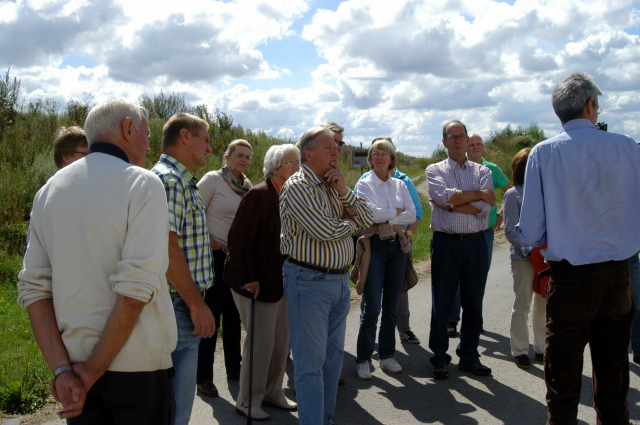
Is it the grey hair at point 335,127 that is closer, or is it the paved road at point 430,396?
the paved road at point 430,396

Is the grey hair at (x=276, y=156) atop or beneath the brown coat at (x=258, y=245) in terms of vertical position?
atop

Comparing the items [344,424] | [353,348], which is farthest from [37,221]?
[353,348]

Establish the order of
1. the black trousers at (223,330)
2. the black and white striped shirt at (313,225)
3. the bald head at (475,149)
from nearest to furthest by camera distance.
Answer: the black and white striped shirt at (313,225) → the black trousers at (223,330) → the bald head at (475,149)

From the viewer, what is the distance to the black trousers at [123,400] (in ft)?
6.51

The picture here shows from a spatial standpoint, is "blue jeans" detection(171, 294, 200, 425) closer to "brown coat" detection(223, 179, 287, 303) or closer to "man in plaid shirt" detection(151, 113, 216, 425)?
"man in plaid shirt" detection(151, 113, 216, 425)

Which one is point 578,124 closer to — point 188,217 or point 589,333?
point 589,333

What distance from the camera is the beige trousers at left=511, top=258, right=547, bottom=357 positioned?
502 cm

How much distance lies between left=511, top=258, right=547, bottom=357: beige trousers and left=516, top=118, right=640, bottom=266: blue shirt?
6.94ft

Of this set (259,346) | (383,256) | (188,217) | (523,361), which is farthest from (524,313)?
(188,217)

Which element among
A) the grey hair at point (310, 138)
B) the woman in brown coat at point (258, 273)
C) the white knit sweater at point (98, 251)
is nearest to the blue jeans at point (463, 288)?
the woman in brown coat at point (258, 273)

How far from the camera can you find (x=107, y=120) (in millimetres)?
2133

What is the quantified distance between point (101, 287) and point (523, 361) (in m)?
4.29

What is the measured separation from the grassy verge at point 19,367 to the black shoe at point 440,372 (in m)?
3.31

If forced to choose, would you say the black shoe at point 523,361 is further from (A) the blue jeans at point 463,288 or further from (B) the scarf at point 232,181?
(B) the scarf at point 232,181
